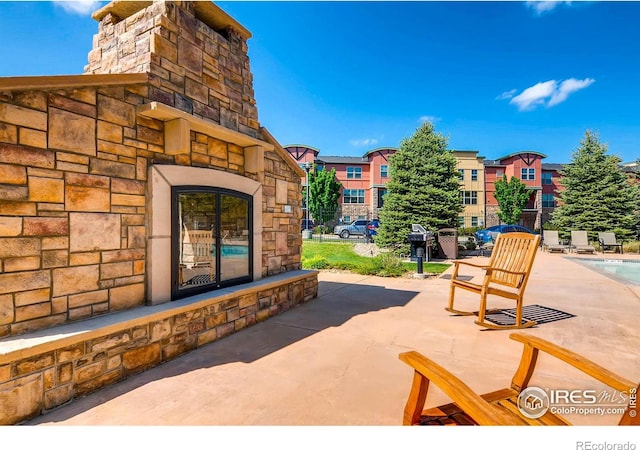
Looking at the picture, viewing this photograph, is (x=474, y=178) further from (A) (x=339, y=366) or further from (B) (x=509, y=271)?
(A) (x=339, y=366)

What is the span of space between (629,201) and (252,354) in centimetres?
2392

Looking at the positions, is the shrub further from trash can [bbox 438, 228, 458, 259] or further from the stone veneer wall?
the stone veneer wall

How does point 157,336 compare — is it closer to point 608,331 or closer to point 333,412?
point 333,412

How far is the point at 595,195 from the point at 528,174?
1438cm

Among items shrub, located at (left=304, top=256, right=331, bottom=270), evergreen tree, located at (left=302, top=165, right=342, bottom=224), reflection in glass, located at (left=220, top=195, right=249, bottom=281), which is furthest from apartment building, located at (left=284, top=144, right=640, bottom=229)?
reflection in glass, located at (left=220, top=195, right=249, bottom=281)

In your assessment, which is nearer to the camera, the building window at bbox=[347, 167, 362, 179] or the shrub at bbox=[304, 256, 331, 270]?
the shrub at bbox=[304, 256, 331, 270]

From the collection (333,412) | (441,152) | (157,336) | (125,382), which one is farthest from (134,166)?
(441,152)

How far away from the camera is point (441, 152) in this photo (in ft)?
49.5

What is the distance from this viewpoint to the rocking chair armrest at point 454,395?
52.7 inches

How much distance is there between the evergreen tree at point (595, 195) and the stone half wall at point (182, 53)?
2171cm

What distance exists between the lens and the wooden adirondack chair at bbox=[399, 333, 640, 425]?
1.40 m

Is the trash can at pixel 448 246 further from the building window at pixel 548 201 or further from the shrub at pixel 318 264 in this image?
the building window at pixel 548 201

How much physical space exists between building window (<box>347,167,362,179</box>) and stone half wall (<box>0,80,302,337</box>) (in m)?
29.7

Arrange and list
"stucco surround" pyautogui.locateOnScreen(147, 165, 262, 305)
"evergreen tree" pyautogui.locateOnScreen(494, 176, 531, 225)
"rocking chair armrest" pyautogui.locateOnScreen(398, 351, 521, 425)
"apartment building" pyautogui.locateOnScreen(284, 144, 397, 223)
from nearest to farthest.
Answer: "rocking chair armrest" pyautogui.locateOnScreen(398, 351, 521, 425) → "stucco surround" pyautogui.locateOnScreen(147, 165, 262, 305) → "evergreen tree" pyautogui.locateOnScreen(494, 176, 531, 225) → "apartment building" pyautogui.locateOnScreen(284, 144, 397, 223)
